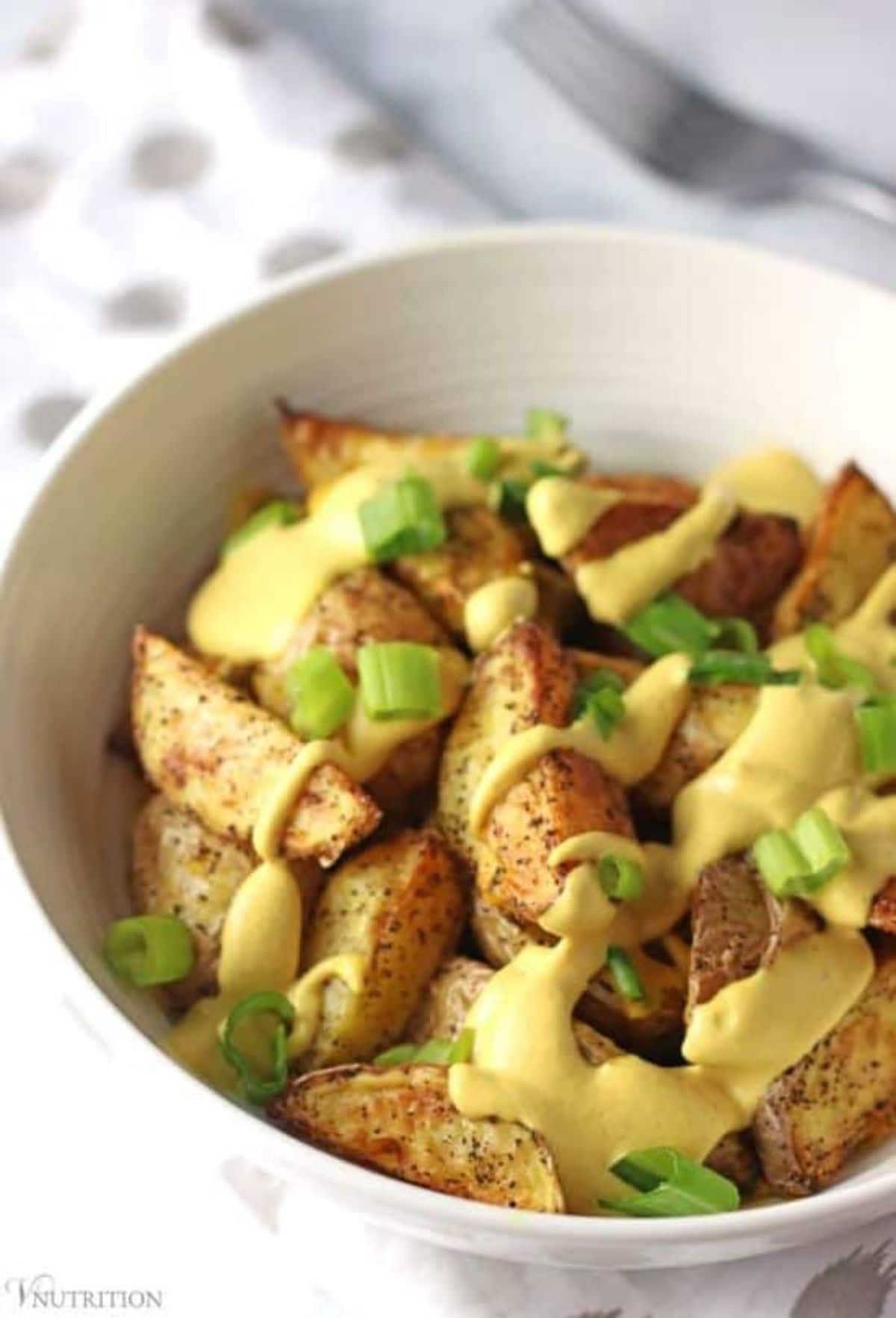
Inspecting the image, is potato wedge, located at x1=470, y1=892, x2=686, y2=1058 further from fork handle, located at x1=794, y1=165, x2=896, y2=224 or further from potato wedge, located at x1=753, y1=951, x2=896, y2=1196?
fork handle, located at x1=794, y1=165, x2=896, y2=224

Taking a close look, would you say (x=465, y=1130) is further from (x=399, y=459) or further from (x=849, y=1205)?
(x=399, y=459)

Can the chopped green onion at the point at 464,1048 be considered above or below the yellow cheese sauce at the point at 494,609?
below

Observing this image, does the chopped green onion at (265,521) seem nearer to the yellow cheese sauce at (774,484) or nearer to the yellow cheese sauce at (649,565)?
the yellow cheese sauce at (649,565)

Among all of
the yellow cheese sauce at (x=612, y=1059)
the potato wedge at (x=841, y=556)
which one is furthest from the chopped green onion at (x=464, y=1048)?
the potato wedge at (x=841, y=556)

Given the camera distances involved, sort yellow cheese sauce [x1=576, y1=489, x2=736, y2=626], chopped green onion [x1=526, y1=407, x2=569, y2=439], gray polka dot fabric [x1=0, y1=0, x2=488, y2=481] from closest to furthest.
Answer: yellow cheese sauce [x1=576, y1=489, x2=736, y2=626]
chopped green onion [x1=526, y1=407, x2=569, y2=439]
gray polka dot fabric [x1=0, y1=0, x2=488, y2=481]

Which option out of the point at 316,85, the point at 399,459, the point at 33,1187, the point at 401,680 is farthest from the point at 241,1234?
the point at 316,85

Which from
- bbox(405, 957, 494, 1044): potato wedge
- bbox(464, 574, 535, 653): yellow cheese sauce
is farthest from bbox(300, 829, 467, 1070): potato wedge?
bbox(464, 574, 535, 653): yellow cheese sauce

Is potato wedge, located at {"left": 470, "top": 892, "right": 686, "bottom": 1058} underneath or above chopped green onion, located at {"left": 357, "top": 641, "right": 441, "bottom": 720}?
underneath
